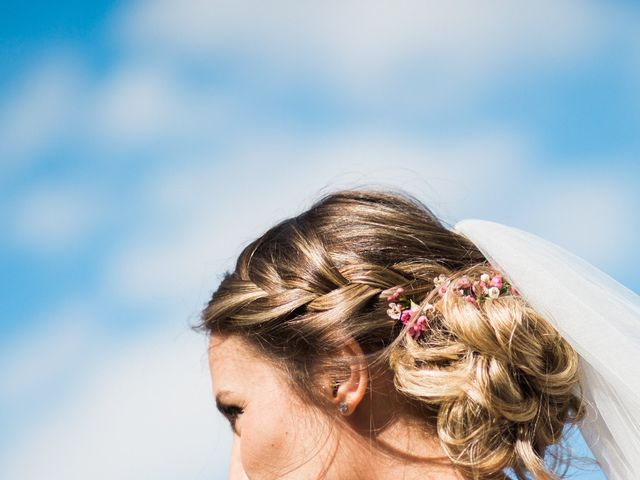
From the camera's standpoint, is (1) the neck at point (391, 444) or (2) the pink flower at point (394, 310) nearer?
(1) the neck at point (391, 444)

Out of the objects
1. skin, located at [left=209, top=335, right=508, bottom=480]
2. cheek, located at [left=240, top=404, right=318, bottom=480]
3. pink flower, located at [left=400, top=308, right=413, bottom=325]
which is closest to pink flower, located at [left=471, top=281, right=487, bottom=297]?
pink flower, located at [left=400, top=308, right=413, bottom=325]

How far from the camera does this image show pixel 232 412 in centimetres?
446

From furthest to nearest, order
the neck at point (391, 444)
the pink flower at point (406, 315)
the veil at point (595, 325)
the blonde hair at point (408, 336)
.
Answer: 1. the pink flower at point (406, 315)
2. the neck at point (391, 444)
3. the blonde hair at point (408, 336)
4. the veil at point (595, 325)

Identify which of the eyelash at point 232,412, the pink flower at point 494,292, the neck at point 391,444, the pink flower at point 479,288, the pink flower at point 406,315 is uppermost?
the pink flower at point 406,315

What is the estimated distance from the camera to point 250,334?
4500 millimetres

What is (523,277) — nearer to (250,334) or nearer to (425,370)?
(425,370)

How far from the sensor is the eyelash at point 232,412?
14.5 ft

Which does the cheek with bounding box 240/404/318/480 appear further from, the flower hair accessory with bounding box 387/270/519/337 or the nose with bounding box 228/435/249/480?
the flower hair accessory with bounding box 387/270/519/337

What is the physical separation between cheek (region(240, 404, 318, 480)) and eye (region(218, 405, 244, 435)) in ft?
0.44

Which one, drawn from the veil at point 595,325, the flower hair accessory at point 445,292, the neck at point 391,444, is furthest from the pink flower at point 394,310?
the veil at point 595,325

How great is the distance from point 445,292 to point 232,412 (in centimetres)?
121

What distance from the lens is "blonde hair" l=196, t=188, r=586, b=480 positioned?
4070mm

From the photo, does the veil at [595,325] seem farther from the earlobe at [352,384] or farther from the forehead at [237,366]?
the forehead at [237,366]

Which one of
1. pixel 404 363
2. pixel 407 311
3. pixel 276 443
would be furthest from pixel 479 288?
pixel 276 443
